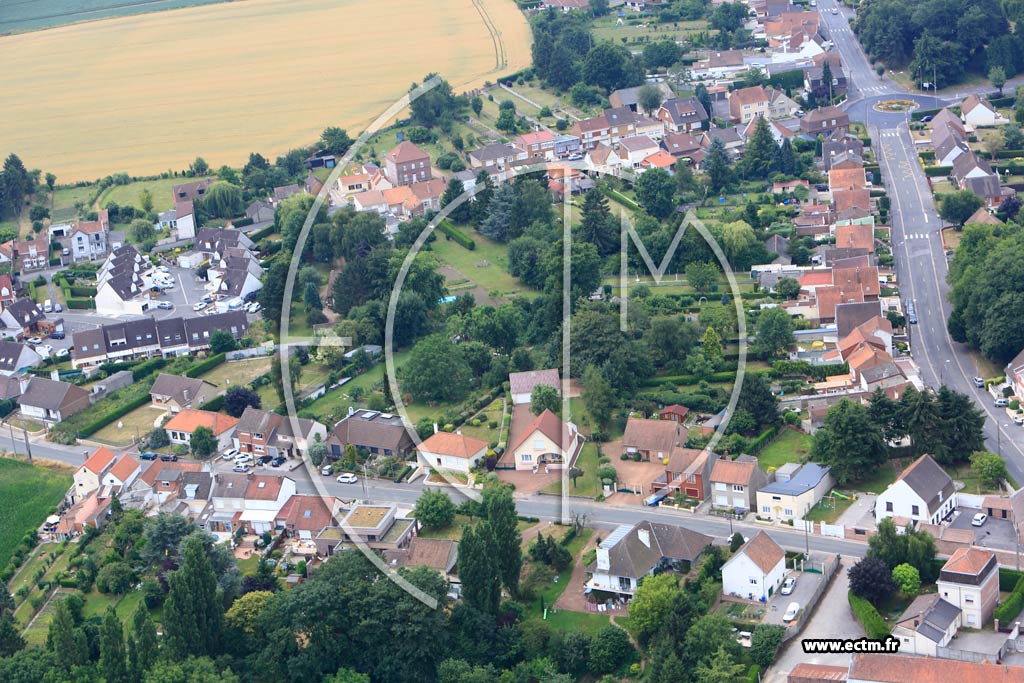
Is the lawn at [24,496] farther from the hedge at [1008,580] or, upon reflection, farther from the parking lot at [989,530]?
the hedge at [1008,580]

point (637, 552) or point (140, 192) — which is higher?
point (140, 192)

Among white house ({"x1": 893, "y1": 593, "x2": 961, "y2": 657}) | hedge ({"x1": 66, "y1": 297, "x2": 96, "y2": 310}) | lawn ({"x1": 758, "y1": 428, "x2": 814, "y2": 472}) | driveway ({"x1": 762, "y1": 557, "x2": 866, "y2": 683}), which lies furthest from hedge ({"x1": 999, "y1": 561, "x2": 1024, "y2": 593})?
hedge ({"x1": 66, "y1": 297, "x2": 96, "y2": 310})

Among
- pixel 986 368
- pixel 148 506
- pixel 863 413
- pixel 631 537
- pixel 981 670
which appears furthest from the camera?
pixel 986 368

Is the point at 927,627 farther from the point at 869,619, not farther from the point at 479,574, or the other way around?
the point at 479,574

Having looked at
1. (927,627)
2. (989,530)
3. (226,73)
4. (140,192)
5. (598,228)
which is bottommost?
(927,627)

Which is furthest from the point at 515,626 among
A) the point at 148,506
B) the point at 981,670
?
the point at 148,506

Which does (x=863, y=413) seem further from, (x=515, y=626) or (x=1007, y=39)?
(x=1007, y=39)

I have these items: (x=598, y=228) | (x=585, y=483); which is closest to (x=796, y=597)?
(x=585, y=483)
